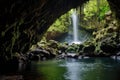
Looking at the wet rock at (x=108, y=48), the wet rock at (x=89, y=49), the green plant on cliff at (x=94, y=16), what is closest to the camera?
the wet rock at (x=108, y=48)

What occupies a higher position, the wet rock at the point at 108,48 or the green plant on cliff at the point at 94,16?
the green plant on cliff at the point at 94,16

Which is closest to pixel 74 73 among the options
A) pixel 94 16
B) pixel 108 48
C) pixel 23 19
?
pixel 23 19

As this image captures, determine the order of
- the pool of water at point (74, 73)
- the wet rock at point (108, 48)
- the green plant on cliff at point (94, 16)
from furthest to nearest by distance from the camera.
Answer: the green plant on cliff at point (94, 16) → the wet rock at point (108, 48) → the pool of water at point (74, 73)

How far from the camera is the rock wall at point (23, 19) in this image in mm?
19533

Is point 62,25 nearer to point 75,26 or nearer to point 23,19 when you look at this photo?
point 75,26

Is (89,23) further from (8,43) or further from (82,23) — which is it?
(8,43)

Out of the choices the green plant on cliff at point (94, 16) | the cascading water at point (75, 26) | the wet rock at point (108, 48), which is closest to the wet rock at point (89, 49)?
the wet rock at point (108, 48)

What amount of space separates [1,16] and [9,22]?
2148mm

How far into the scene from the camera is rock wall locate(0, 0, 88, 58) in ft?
64.1

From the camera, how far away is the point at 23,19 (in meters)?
23.1

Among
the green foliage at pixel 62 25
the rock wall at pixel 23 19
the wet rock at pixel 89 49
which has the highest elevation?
the green foliage at pixel 62 25

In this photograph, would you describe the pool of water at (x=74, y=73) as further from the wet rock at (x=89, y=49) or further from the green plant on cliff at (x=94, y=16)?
the green plant on cliff at (x=94, y=16)

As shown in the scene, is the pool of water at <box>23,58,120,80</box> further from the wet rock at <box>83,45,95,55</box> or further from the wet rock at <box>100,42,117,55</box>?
the wet rock at <box>83,45,95,55</box>

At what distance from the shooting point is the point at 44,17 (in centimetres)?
2784
